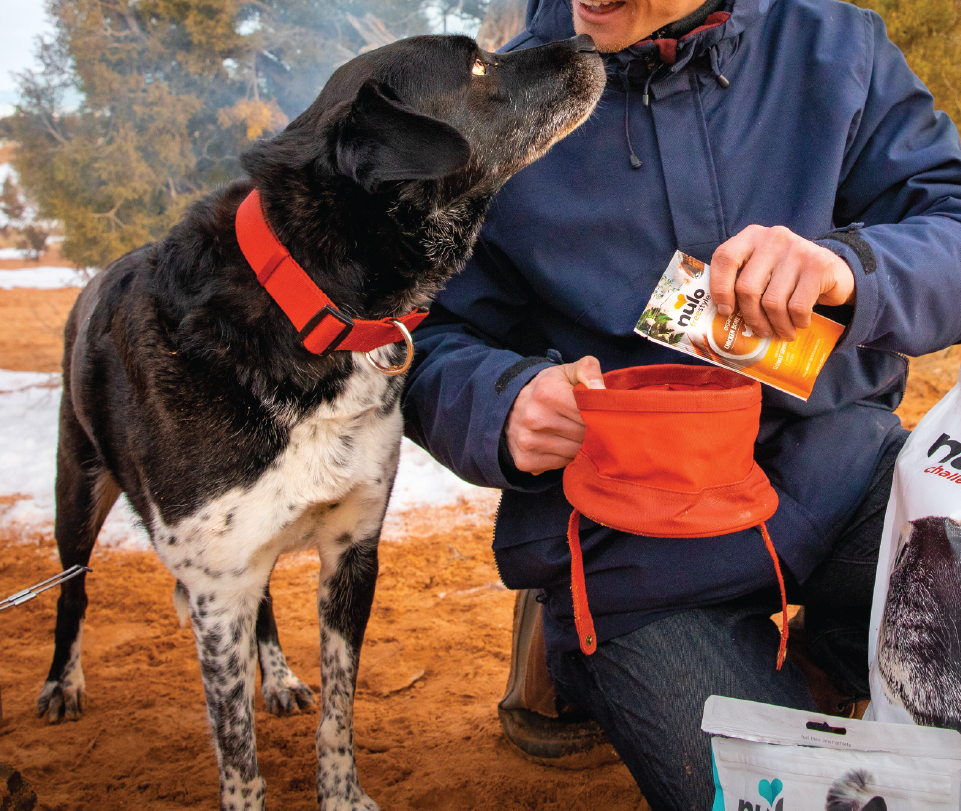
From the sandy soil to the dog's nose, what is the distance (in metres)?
1.87

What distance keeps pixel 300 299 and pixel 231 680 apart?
939mm

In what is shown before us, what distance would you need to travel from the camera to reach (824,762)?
1.08 metres

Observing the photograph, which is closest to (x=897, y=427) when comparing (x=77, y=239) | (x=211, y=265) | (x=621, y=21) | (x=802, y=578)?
(x=802, y=578)

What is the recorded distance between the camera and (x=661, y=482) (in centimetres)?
131

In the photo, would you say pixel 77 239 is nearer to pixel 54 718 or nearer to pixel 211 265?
pixel 54 718

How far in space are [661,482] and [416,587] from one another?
226cm

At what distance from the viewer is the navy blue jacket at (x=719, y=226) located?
5.18 ft

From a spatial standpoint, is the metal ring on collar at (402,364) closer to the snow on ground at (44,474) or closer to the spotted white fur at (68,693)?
the spotted white fur at (68,693)

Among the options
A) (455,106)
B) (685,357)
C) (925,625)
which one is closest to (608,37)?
(455,106)

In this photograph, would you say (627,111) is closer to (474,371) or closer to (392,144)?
(392,144)

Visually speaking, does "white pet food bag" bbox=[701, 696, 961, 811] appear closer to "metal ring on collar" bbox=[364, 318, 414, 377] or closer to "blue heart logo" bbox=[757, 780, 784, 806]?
"blue heart logo" bbox=[757, 780, 784, 806]

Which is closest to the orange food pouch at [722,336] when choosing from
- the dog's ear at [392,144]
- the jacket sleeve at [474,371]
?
the jacket sleeve at [474,371]

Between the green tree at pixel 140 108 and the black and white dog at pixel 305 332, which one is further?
the green tree at pixel 140 108

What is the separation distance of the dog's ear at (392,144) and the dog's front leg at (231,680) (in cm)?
98
